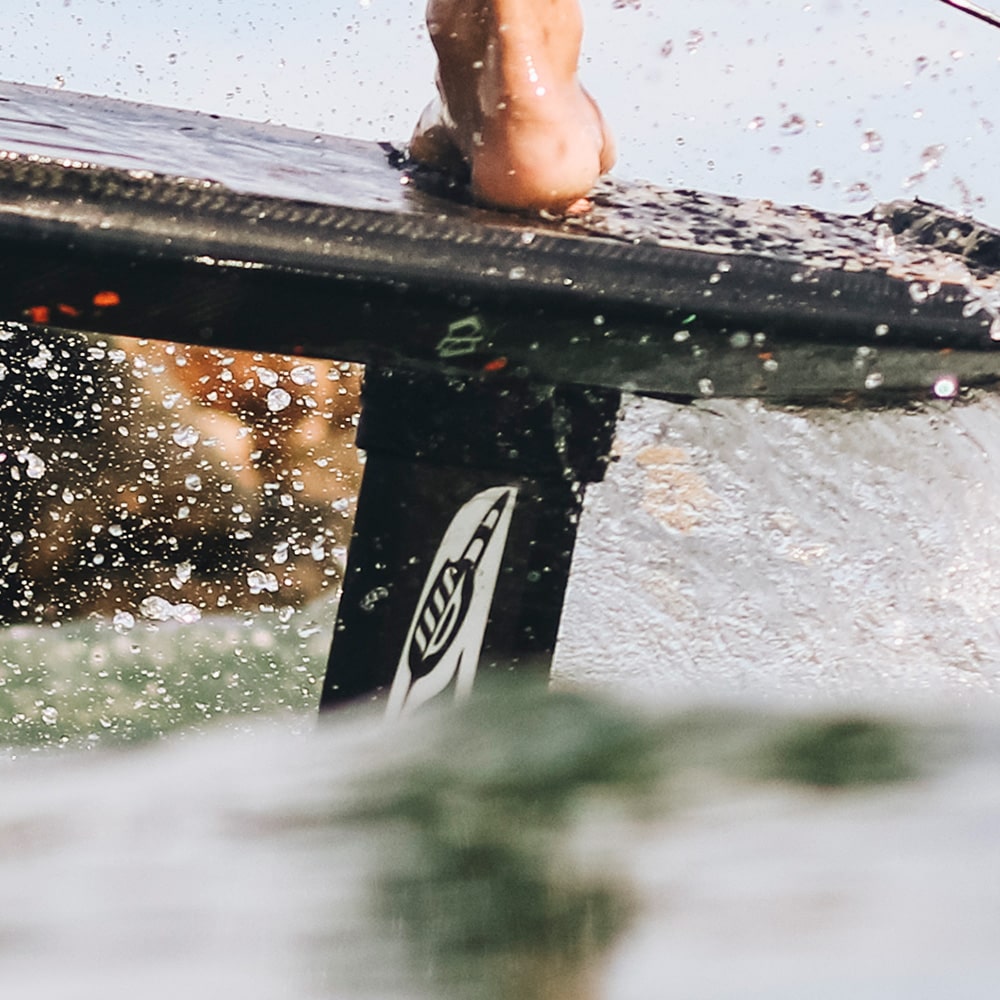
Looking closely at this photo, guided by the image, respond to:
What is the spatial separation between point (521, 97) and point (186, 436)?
1.39 metres

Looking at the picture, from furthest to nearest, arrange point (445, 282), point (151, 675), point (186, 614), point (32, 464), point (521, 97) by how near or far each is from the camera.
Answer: point (186, 614) < point (32, 464) < point (151, 675) < point (521, 97) < point (445, 282)

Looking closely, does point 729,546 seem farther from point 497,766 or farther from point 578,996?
point 578,996

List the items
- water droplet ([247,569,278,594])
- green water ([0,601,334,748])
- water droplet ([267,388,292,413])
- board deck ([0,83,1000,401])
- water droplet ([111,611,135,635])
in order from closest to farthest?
board deck ([0,83,1000,401])
green water ([0,601,334,748])
water droplet ([267,388,292,413])
water droplet ([111,611,135,635])
water droplet ([247,569,278,594])

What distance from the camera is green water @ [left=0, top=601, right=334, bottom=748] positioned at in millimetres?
1828

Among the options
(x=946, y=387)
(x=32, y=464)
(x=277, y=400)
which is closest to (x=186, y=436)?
(x=277, y=400)

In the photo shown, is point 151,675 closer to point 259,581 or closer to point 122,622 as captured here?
point 122,622

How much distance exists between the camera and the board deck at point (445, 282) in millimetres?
958

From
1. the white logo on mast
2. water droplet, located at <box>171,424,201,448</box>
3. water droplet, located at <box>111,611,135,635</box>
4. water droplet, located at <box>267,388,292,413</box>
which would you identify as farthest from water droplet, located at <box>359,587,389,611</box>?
water droplet, located at <box>111,611,135,635</box>

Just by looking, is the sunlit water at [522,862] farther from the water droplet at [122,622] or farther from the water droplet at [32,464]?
the water droplet at [32,464]

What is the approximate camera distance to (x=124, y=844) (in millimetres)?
1289

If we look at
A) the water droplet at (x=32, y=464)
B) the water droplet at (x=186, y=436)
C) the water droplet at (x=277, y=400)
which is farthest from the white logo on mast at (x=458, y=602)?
the water droplet at (x=32, y=464)

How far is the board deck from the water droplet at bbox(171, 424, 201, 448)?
1.04 m

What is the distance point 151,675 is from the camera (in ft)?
6.98

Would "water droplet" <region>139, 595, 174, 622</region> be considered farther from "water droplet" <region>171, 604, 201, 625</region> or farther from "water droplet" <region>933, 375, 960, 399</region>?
"water droplet" <region>933, 375, 960, 399</region>
